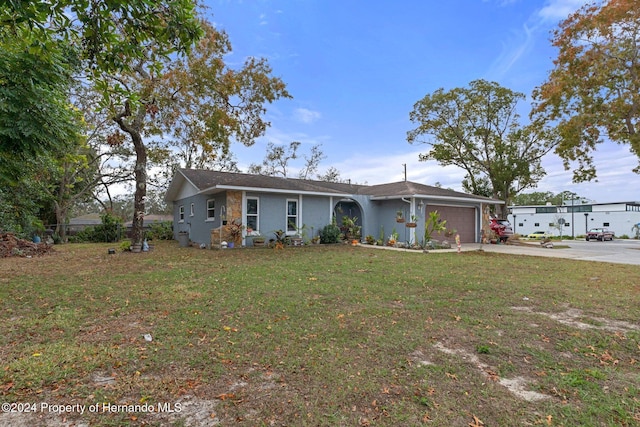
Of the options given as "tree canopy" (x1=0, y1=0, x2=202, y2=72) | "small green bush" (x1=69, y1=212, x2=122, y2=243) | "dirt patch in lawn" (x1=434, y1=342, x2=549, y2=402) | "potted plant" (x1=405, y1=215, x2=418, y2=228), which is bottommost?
"dirt patch in lawn" (x1=434, y1=342, x2=549, y2=402)

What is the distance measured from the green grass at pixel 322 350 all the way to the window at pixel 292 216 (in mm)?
8132

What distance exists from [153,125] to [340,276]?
1114 centimetres

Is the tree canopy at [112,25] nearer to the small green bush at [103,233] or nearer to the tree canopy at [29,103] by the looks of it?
the tree canopy at [29,103]

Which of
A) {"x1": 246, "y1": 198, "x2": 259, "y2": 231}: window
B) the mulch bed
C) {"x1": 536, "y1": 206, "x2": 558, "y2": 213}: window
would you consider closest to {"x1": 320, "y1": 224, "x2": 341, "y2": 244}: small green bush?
{"x1": 246, "y1": 198, "x2": 259, "y2": 231}: window

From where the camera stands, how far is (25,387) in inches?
100

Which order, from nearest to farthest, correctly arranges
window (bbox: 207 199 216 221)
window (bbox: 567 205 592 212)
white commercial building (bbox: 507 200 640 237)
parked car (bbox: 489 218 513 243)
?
1. window (bbox: 207 199 216 221)
2. parked car (bbox: 489 218 513 243)
3. white commercial building (bbox: 507 200 640 237)
4. window (bbox: 567 205 592 212)

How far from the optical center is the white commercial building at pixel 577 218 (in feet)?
120

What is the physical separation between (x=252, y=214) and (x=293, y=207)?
6.61ft

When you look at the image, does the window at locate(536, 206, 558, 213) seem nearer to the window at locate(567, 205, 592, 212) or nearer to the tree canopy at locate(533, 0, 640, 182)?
the window at locate(567, 205, 592, 212)

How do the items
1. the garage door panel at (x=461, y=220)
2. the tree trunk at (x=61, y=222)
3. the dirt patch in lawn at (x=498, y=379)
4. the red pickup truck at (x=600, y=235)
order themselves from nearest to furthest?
1. the dirt patch in lawn at (x=498, y=379)
2. the garage door panel at (x=461, y=220)
3. the tree trunk at (x=61, y=222)
4. the red pickup truck at (x=600, y=235)

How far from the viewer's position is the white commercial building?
36.5 metres

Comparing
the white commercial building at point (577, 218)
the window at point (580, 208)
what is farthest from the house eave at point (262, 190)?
the window at point (580, 208)

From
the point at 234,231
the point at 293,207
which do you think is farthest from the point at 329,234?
the point at 234,231

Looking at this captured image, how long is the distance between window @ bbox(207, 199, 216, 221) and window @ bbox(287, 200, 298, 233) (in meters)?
3.35
